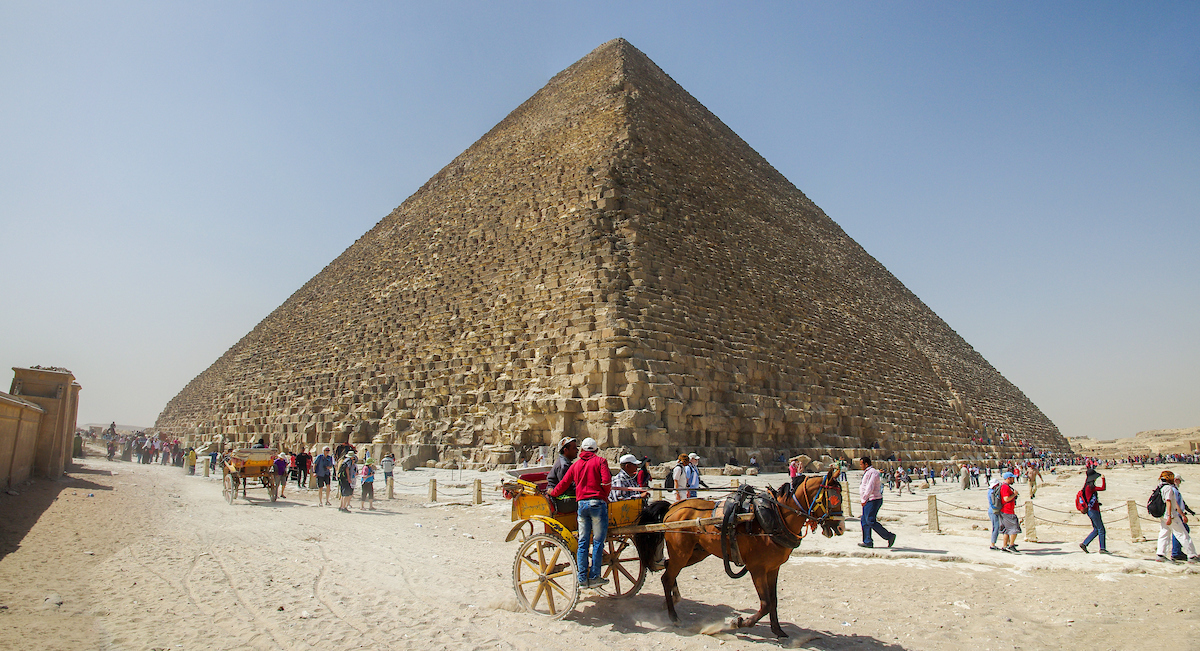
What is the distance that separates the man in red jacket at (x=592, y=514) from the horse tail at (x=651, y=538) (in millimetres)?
414

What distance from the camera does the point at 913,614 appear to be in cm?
433

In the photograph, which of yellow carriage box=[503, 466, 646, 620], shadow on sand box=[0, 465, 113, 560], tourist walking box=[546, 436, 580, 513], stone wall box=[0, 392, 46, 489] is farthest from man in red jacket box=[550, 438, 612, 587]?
stone wall box=[0, 392, 46, 489]

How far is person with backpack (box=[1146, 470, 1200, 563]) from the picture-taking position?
5.76m

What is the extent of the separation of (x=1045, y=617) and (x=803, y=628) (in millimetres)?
1662

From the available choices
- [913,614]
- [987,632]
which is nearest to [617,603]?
[913,614]

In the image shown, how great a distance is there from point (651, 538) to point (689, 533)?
45cm

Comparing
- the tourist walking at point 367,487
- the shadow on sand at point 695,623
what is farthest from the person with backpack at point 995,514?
the tourist walking at point 367,487

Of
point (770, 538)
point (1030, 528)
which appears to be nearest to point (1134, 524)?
point (1030, 528)

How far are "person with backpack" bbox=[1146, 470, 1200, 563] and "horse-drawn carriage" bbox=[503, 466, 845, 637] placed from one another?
13.3ft

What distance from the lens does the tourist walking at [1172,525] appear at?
227 inches

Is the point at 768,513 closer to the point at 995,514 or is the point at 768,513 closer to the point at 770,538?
the point at 770,538

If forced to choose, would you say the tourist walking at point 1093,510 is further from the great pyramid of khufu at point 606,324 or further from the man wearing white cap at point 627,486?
the great pyramid of khufu at point 606,324

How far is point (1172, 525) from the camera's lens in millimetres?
5820

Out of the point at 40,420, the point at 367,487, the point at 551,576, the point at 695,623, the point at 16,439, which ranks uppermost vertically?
the point at 40,420
